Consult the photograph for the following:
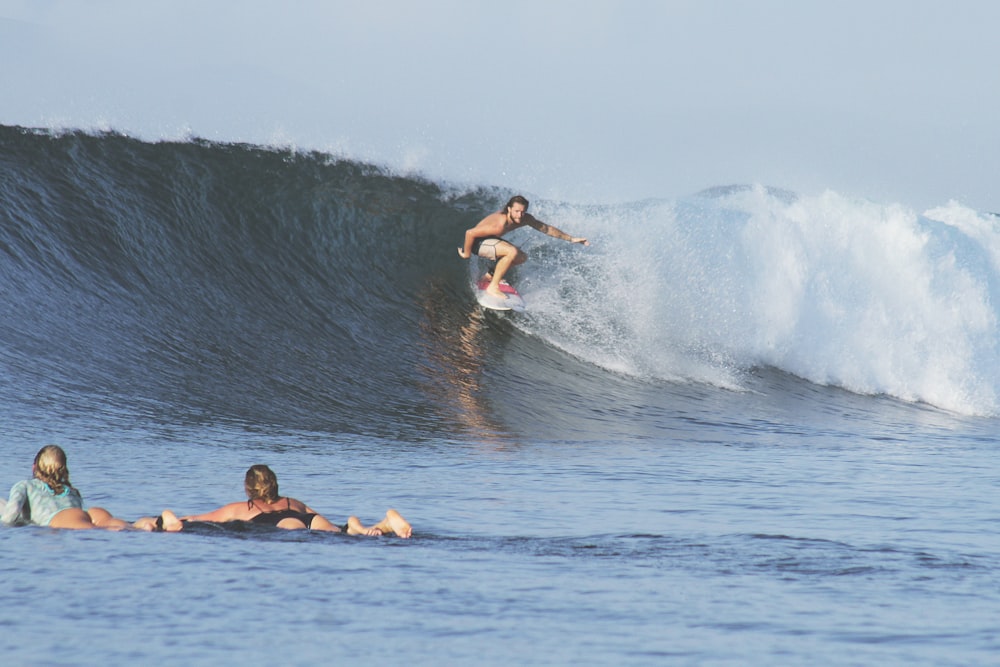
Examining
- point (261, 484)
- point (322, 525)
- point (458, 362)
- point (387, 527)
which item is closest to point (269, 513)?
point (261, 484)

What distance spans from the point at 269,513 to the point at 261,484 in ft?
0.52

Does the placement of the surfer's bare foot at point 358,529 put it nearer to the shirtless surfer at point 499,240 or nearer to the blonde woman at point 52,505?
the blonde woman at point 52,505

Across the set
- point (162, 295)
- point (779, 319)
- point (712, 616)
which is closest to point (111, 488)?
point (712, 616)

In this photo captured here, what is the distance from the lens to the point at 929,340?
618 inches

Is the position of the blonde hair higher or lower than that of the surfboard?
lower

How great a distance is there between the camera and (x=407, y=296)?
14391 mm

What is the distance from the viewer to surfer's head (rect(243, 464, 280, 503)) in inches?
245

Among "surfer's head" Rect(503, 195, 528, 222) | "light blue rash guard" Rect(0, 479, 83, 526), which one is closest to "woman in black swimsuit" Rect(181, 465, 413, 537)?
"light blue rash guard" Rect(0, 479, 83, 526)

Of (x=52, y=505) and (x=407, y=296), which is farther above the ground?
(x=407, y=296)

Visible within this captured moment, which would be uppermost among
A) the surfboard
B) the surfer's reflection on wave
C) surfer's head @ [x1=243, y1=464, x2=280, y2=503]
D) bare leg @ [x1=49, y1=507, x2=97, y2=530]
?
the surfboard

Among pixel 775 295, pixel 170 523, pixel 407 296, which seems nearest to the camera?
pixel 170 523

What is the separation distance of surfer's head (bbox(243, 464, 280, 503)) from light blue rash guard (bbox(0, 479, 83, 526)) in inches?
35.2

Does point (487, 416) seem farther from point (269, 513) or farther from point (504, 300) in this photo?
point (269, 513)

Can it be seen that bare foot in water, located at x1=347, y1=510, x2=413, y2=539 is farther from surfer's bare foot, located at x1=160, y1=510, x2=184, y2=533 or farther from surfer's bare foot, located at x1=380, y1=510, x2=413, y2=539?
surfer's bare foot, located at x1=160, y1=510, x2=184, y2=533
